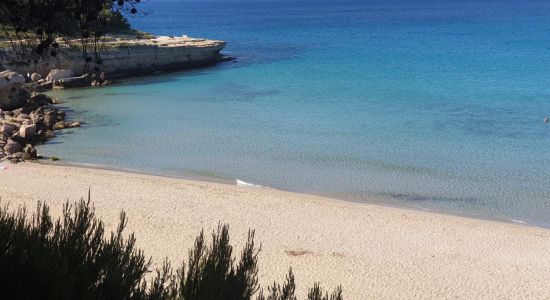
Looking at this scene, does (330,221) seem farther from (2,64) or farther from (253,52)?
(253,52)

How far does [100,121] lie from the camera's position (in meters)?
24.9

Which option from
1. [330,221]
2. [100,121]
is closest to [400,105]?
[100,121]

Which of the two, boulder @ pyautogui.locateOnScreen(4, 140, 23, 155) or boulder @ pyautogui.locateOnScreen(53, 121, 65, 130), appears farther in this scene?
boulder @ pyautogui.locateOnScreen(53, 121, 65, 130)

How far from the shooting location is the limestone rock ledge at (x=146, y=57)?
109 feet

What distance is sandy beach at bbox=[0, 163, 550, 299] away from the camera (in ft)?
34.5

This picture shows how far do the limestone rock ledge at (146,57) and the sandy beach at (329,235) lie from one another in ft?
57.3

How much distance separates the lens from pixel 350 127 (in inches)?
929

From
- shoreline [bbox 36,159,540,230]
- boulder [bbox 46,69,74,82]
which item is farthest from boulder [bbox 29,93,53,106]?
shoreline [bbox 36,159,540,230]

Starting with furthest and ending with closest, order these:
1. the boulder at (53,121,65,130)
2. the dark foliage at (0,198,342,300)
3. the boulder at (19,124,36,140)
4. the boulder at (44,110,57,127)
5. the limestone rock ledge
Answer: the limestone rock ledge, the boulder at (53,121,65,130), the boulder at (44,110,57,127), the boulder at (19,124,36,140), the dark foliage at (0,198,342,300)

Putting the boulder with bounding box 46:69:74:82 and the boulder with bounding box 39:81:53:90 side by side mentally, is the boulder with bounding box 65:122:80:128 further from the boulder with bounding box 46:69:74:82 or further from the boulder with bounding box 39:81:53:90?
the boulder with bounding box 46:69:74:82

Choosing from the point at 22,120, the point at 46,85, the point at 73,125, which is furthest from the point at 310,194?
the point at 46,85

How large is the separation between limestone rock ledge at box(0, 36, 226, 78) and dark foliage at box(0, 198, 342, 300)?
28332 mm

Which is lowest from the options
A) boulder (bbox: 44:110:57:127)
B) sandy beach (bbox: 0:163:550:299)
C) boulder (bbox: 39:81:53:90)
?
sandy beach (bbox: 0:163:550:299)

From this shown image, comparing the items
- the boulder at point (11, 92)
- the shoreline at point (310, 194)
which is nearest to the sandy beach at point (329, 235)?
the shoreline at point (310, 194)
